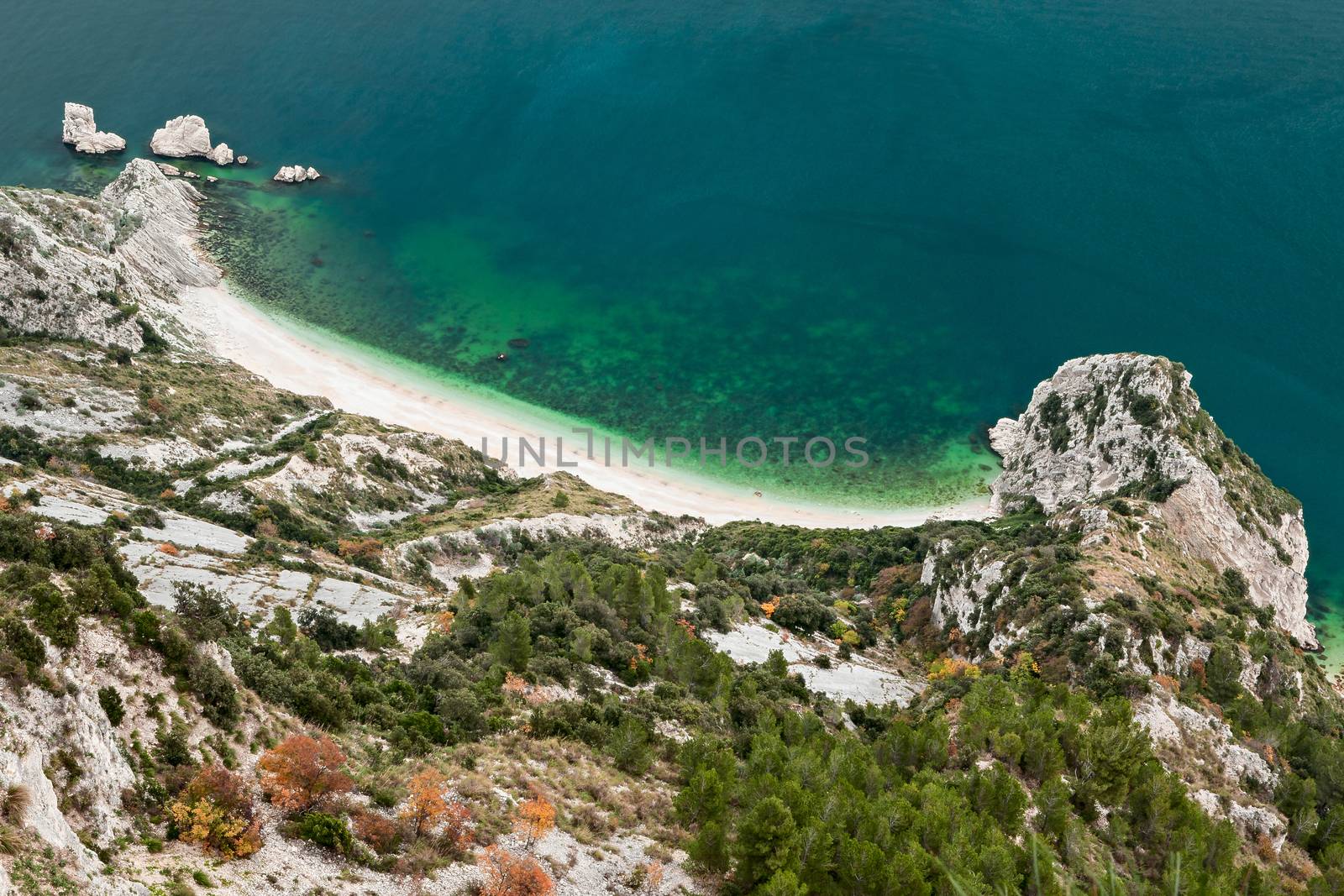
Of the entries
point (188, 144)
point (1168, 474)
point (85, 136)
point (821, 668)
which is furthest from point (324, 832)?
point (85, 136)

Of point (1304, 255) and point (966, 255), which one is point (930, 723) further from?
point (1304, 255)

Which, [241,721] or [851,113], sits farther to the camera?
[851,113]

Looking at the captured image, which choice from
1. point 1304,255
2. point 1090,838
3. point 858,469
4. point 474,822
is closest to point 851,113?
point 1304,255

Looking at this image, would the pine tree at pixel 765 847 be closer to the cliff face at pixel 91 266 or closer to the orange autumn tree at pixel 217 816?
the orange autumn tree at pixel 217 816

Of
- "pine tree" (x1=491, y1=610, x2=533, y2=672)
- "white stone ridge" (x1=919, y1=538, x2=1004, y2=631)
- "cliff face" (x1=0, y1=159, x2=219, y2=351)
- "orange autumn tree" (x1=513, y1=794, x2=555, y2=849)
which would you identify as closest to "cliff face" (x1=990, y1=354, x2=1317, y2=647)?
"white stone ridge" (x1=919, y1=538, x2=1004, y2=631)

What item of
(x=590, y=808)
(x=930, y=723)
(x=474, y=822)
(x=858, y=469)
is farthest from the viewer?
(x=858, y=469)

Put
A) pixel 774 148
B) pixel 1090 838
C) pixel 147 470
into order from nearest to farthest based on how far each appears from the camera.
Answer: pixel 1090 838 → pixel 147 470 → pixel 774 148

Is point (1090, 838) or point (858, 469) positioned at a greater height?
point (858, 469)

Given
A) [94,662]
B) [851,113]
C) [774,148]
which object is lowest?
[94,662]
